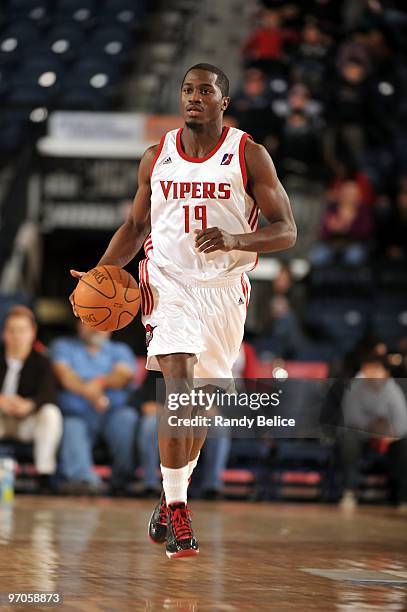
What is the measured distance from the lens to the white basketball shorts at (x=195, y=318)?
4715mm

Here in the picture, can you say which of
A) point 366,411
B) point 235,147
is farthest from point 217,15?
point 235,147

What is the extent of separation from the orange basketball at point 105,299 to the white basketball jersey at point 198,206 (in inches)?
7.4

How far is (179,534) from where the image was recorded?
4.57 m

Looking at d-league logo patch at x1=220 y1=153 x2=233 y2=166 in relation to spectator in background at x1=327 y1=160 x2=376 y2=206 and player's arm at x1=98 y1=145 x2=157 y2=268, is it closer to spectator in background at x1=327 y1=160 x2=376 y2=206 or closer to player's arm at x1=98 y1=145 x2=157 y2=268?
player's arm at x1=98 y1=145 x2=157 y2=268

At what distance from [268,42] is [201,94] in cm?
1020

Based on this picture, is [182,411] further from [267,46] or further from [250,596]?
[267,46]

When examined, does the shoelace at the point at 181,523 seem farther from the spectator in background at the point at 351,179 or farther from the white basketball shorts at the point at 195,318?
the spectator in background at the point at 351,179

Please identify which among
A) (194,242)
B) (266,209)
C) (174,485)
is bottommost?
(174,485)

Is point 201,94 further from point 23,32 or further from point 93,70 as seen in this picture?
point 23,32

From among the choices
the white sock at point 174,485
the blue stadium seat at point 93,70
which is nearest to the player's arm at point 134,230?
the white sock at point 174,485

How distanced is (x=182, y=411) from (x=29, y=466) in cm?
545

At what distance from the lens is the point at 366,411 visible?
7.44m

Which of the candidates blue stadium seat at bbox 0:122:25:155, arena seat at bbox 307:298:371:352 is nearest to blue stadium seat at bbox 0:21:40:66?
blue stadium seat at bbox 0:122:25:155

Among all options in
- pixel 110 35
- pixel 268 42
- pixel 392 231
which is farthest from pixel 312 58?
pixel 392 231
